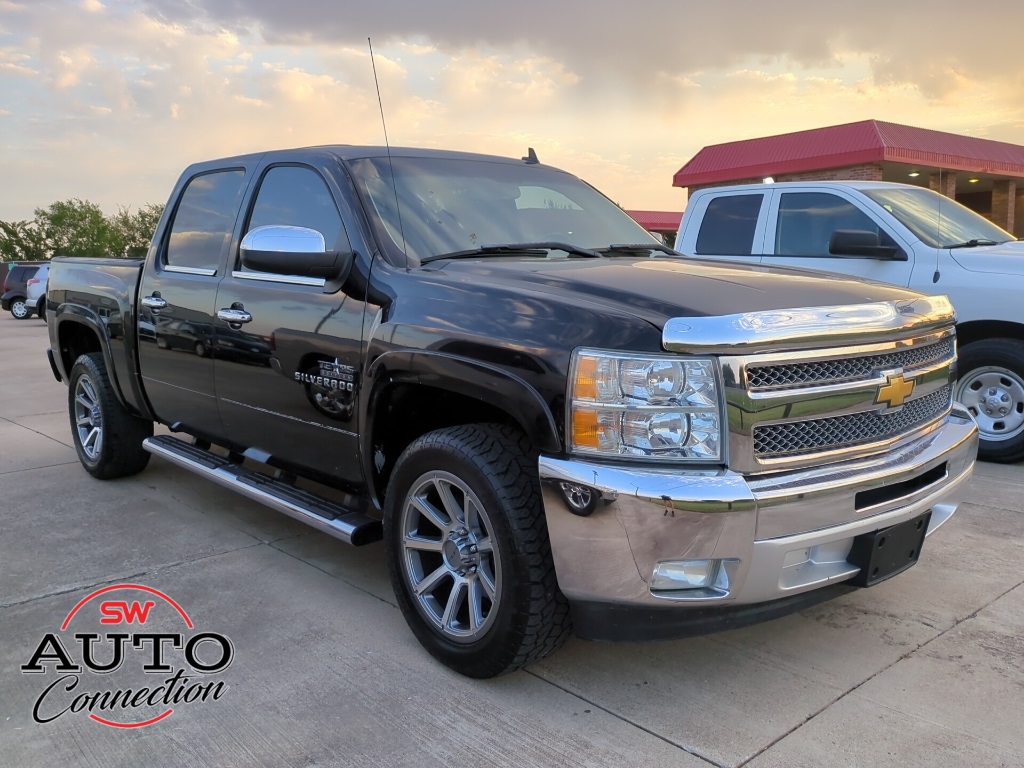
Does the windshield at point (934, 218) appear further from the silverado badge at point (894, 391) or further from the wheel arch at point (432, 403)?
the wheel arch at point (432, 403)

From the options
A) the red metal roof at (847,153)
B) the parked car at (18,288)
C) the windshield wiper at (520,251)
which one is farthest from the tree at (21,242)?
the windshield wiper at (520,251)

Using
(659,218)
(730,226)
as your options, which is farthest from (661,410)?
(659,218)

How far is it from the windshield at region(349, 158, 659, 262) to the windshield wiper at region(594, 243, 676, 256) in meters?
0.04

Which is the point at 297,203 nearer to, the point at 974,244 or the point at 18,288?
the point at 974,244

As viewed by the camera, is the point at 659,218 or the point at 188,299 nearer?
the point at 188,299

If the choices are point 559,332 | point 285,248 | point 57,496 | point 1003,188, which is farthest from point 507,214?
point 1003,188

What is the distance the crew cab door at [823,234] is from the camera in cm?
613

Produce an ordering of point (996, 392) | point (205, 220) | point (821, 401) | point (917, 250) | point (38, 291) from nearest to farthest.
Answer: point (821, 401) < point (205, 220) < point (996, 392) < point (917, 250) < point (38, 291)

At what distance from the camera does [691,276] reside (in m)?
3.13

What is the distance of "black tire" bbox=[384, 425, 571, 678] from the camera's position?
2.70 m

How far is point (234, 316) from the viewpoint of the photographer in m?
3.96

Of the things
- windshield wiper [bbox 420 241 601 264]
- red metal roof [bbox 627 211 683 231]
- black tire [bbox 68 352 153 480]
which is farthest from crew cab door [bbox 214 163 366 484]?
red metal roof [bbox 627 211 683 231]

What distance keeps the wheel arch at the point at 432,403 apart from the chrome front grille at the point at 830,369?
630mm

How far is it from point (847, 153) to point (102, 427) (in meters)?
14.9
